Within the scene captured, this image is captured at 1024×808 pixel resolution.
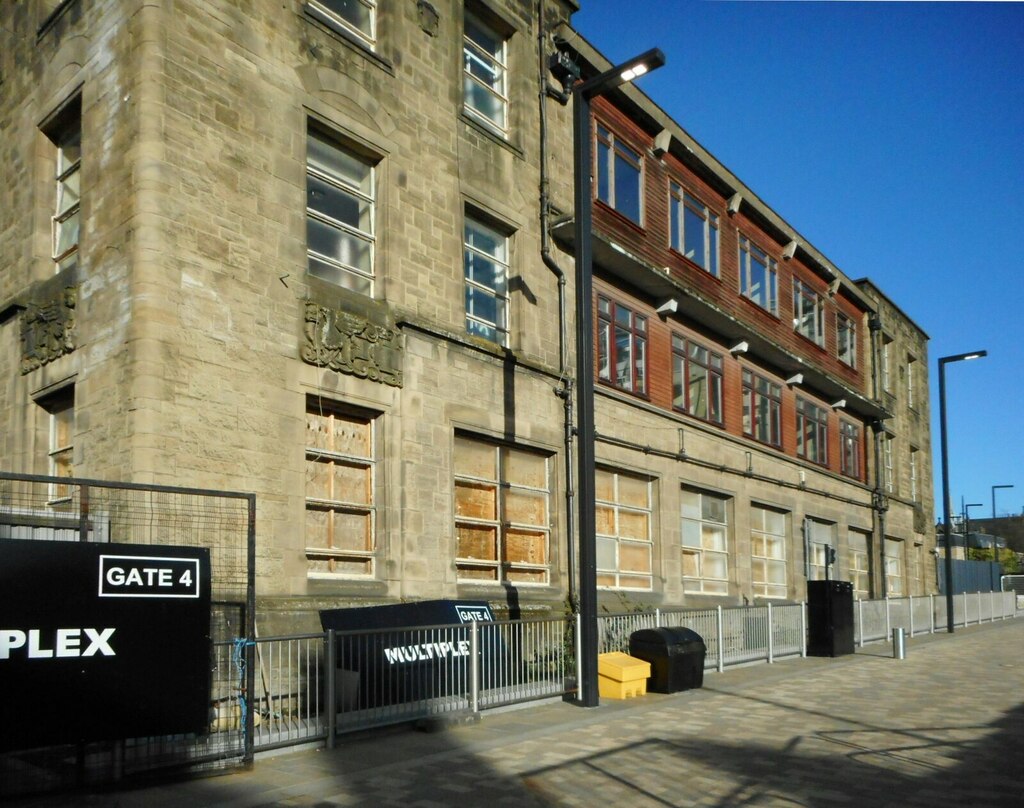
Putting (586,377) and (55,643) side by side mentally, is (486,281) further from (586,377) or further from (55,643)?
(55,643)

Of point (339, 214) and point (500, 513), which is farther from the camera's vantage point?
point (500, 513)

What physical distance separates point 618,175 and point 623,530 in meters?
7.53

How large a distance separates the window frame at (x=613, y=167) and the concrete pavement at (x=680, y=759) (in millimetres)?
Result: 10825

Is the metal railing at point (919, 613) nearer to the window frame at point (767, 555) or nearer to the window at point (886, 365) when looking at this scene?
the window frame at point (767, 555)

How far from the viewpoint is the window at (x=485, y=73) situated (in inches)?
766

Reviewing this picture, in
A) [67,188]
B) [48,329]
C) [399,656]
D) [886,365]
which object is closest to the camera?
[399,656]

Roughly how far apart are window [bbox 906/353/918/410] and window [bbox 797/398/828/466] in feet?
37.5

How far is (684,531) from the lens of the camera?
25.0 m

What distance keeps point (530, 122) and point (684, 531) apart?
32.9 ft

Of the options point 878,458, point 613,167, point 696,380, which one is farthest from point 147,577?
point 878,458

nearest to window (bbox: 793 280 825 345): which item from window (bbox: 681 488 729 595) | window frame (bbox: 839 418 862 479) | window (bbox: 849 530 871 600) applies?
window frame (bbox: 839 418 862 479)

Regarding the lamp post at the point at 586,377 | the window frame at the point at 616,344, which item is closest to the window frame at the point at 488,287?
the window frame at the point at 616,344

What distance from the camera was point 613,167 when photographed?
75.6 ft

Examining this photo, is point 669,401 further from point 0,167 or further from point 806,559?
point 0,167
